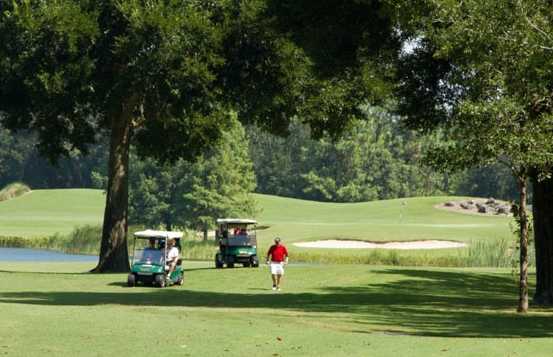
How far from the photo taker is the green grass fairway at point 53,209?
101 m

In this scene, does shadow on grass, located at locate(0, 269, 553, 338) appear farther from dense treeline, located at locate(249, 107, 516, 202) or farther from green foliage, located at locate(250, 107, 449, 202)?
green foliage, located at locate(250, 107, 449, 202)

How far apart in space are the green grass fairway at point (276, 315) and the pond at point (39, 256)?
18.4 m

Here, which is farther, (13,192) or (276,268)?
Answer: (13,192)

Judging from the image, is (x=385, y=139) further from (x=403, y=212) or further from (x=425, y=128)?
(x=425, y=128)

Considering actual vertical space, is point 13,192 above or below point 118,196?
above

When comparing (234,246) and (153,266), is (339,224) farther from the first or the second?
(153,266)

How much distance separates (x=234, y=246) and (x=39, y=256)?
24.0 metres

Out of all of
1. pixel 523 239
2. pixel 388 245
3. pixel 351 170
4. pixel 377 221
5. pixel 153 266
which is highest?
pixel 351 170

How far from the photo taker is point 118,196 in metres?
46.1

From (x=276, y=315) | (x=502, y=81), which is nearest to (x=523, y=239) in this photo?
(x=502, y=81)

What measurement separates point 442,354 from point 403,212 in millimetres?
79300

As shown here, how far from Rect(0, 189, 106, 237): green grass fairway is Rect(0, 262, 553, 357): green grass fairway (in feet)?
189

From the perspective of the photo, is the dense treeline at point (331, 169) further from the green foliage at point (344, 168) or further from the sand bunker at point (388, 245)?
the sand bunker at point (388, 245)

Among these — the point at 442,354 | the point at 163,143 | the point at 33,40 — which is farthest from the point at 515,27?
the point at 163,143
